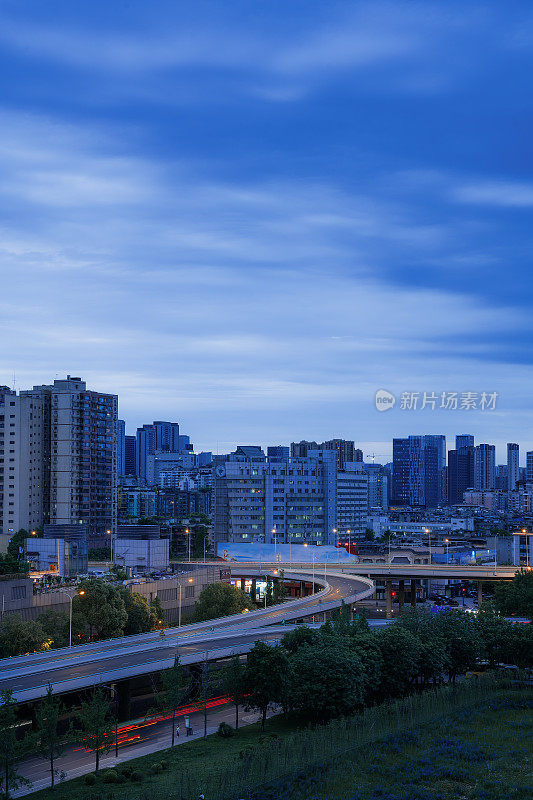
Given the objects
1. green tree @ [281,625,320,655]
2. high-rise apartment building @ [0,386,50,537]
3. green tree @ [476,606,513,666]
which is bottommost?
green tree @ [476,606,513,666]

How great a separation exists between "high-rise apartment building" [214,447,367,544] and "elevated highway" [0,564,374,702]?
65.8 m

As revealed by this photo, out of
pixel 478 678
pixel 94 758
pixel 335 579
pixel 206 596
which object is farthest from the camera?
pixel 335 579

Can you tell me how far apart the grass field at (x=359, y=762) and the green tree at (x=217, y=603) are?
21.1 metres

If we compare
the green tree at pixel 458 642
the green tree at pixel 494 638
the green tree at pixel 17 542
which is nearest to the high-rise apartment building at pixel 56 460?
the green tree at pixel 17 542

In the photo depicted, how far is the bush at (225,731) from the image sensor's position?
134ft

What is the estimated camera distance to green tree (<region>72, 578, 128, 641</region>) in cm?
5522

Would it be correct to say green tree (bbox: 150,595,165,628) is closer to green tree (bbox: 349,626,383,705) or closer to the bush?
green tree (bbox: 349,626,383,705)

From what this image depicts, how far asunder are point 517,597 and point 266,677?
2642 cm

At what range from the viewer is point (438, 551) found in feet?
378

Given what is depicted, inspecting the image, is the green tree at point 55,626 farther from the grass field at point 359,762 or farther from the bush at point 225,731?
the grass field at point 359,762

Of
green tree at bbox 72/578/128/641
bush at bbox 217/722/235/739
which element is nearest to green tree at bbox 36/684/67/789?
bush at bbox 217/722/235/739

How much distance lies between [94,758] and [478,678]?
22.9 metres

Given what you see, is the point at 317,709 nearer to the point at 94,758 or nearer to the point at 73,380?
the point at 94,758

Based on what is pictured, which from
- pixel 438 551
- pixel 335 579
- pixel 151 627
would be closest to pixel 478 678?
pixel 151 627
